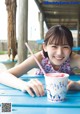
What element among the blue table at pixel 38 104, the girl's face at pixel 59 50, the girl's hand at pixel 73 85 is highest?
the girl's face at pixel 59 50

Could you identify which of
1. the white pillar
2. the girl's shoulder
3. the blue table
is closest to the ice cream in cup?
the blue table

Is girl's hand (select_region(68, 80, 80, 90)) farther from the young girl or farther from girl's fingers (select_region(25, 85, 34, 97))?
girl's fingers (select_region(25, 85, 34, 97))

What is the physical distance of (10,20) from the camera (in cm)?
365

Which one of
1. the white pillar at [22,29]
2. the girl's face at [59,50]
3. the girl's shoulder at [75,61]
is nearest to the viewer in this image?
the girl's face at [59,50]

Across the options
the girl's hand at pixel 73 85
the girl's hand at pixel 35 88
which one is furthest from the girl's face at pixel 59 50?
the girl's hand at pixel 35 88

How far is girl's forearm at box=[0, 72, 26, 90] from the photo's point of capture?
133cm

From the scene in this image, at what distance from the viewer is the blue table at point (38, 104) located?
0.96m

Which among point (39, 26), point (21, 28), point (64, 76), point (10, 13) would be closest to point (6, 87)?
Result: point (64, 76)

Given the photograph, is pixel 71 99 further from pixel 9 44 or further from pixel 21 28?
pixel 21 28

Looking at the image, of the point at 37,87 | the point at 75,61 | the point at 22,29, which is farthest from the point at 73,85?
the point at 22,29

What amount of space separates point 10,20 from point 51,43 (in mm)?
2230

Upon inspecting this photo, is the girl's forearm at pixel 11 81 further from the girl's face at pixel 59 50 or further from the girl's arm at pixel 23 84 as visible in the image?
the girl's face at pixel 59 50

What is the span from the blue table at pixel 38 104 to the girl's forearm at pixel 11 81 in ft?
0.19

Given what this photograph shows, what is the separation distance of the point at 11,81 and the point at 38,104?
0.41 meters
